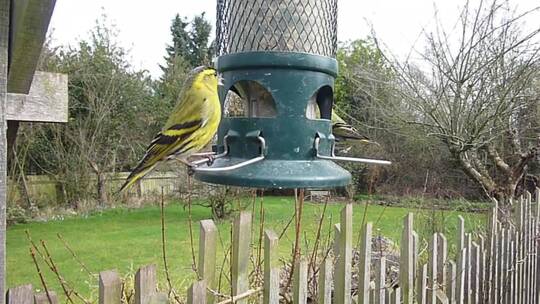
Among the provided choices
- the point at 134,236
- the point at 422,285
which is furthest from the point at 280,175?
the point at 134,236

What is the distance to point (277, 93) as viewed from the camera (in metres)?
1.57

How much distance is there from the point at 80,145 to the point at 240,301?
9.76 meters

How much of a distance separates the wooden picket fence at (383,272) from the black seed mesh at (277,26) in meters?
0.56

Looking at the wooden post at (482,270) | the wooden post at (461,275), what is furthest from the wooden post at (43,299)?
the wooden post at (482,270)

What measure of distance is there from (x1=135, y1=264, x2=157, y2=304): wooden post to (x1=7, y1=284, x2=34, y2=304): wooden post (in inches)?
7.8

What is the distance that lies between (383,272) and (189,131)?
78 centimetres

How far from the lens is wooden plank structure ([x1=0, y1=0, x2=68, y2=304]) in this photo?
2.76 feet

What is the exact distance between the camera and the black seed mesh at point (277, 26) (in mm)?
1655

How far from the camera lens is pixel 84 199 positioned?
10.2 metres

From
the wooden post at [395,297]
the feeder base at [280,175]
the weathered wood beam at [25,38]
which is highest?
the weathered wood beam at [25,38]

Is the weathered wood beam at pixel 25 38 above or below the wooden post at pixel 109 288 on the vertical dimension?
above

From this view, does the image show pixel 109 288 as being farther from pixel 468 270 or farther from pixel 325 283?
pixel 468 270

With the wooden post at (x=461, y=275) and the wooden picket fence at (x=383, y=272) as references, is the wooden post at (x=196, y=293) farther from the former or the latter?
the wooden post at (x=461, y=275)

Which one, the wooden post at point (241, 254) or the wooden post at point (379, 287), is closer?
the wooden post at point (241, 254)
